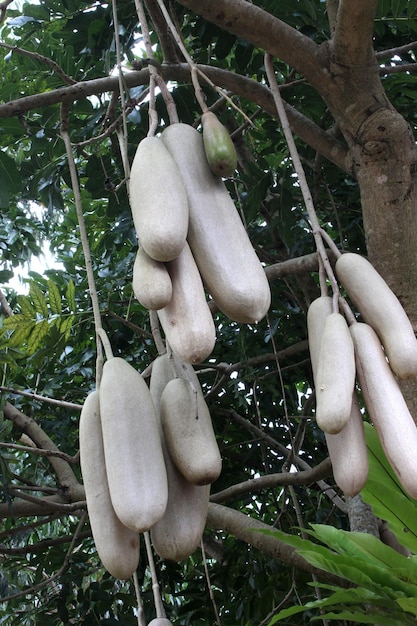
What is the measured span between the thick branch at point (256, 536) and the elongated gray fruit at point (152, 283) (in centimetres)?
97

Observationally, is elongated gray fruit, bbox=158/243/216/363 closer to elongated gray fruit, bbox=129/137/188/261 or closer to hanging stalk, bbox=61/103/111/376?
elongated gray fruit, bbox=129/137/188/261

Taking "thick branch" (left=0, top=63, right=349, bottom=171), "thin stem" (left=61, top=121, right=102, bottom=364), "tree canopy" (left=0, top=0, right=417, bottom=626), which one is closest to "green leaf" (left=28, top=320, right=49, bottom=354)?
"tree canopy" (left=0, top=0, right=417, bottom=626)

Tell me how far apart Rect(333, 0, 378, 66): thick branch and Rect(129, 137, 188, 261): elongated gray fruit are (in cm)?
60

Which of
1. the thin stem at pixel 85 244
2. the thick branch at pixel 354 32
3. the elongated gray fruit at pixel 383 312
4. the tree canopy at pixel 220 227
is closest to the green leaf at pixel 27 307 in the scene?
the tree canopy at pixel 220 227

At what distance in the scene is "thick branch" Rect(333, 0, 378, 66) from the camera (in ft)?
4.04

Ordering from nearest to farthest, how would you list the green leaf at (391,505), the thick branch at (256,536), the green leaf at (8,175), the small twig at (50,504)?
the green leaf at (391,505)
the thick branch at (256,536)
the green leaf at (8,175)
the small twig at (50,504)

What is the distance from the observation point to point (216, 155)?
79 centimetres

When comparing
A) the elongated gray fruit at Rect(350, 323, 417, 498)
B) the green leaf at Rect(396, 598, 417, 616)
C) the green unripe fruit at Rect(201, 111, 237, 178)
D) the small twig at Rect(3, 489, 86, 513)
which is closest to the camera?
the elongated gray fruit at Rect(350, 323, 417, 498)

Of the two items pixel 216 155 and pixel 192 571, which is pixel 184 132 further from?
pixel 192 571

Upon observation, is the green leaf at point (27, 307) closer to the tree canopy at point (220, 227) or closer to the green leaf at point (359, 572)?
the tree canopy at point (220, 227)

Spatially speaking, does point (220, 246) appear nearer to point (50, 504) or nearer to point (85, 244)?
point (85, 244)

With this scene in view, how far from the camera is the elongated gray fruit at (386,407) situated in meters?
0.66

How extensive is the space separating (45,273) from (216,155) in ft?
7.02

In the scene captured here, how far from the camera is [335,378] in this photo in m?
0.69
